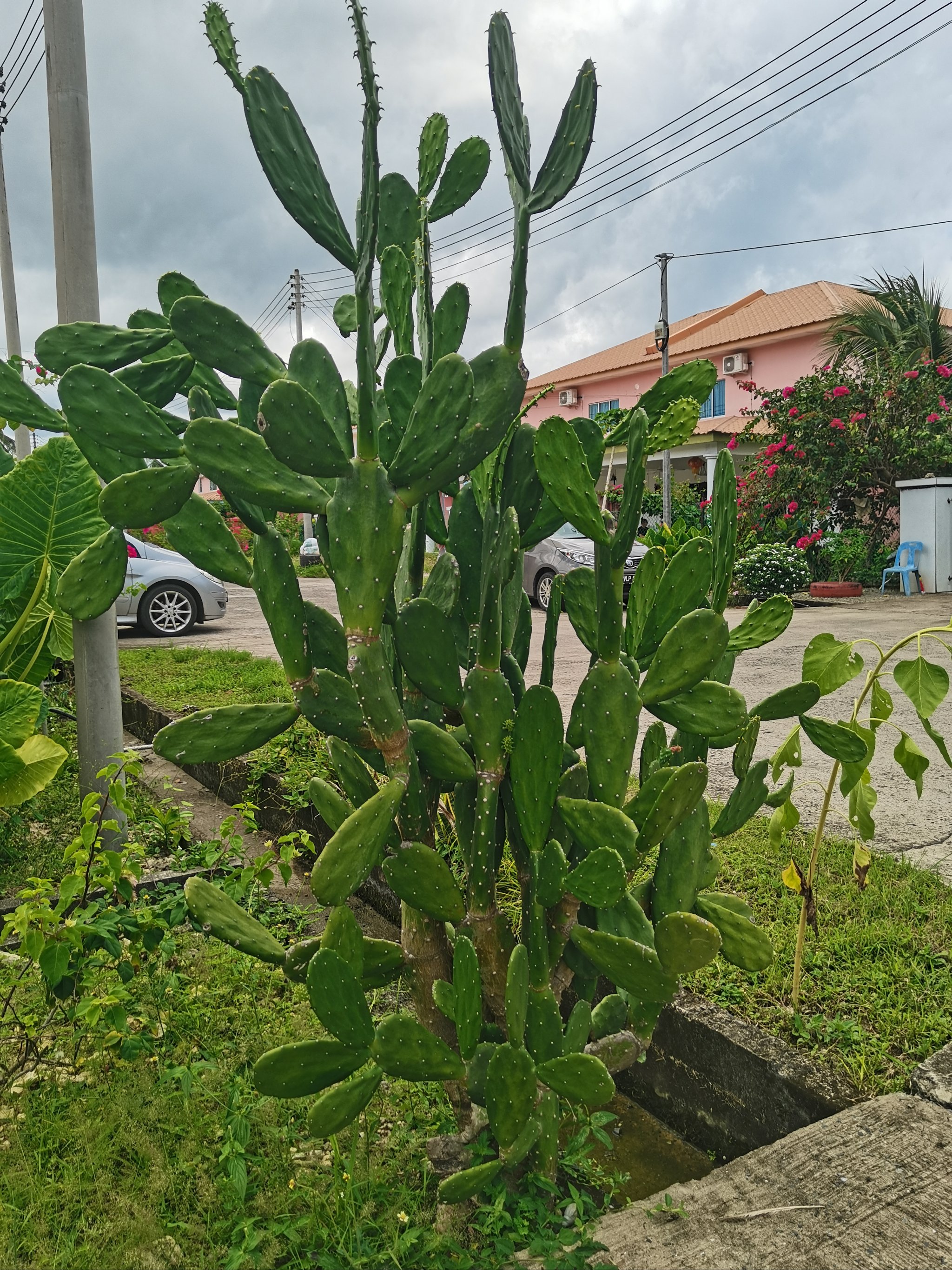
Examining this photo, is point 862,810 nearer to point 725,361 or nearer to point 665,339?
point 665,339

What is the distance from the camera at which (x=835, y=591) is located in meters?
15.0

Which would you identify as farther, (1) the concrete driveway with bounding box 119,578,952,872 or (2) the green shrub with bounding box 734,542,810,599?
(2) the green shrub with bounding box 734,542,810,599

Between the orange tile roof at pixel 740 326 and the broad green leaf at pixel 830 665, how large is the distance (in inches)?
790

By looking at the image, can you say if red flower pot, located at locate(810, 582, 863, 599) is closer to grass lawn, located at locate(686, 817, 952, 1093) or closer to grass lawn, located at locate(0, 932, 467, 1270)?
grass lawn, located at locate(686, 817, 952, 1093)

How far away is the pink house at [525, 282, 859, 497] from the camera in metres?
23.1

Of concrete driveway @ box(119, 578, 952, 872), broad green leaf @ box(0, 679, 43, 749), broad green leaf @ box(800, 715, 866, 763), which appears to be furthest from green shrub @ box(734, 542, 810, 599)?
broad green leaf @ box(800, 715, 866, 763)

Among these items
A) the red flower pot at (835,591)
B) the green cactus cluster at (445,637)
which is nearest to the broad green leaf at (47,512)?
the green cactus cluster at (445,637)

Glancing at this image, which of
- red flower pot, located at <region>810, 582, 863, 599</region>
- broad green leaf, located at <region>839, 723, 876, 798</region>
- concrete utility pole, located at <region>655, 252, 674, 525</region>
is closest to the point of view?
broad green leaf, located at <region>839, 723, 876, 798</region>

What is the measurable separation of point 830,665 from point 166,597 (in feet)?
35.1

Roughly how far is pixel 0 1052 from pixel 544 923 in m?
1.43

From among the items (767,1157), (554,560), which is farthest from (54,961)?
(554,560)

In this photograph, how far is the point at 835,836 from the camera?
3.61 meters

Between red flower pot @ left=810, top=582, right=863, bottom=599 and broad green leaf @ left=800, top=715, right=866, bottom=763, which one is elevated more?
broad green leaf @ left=800, top=715, right=866, bottom=763

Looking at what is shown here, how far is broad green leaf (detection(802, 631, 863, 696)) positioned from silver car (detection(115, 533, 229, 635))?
33.2ft
